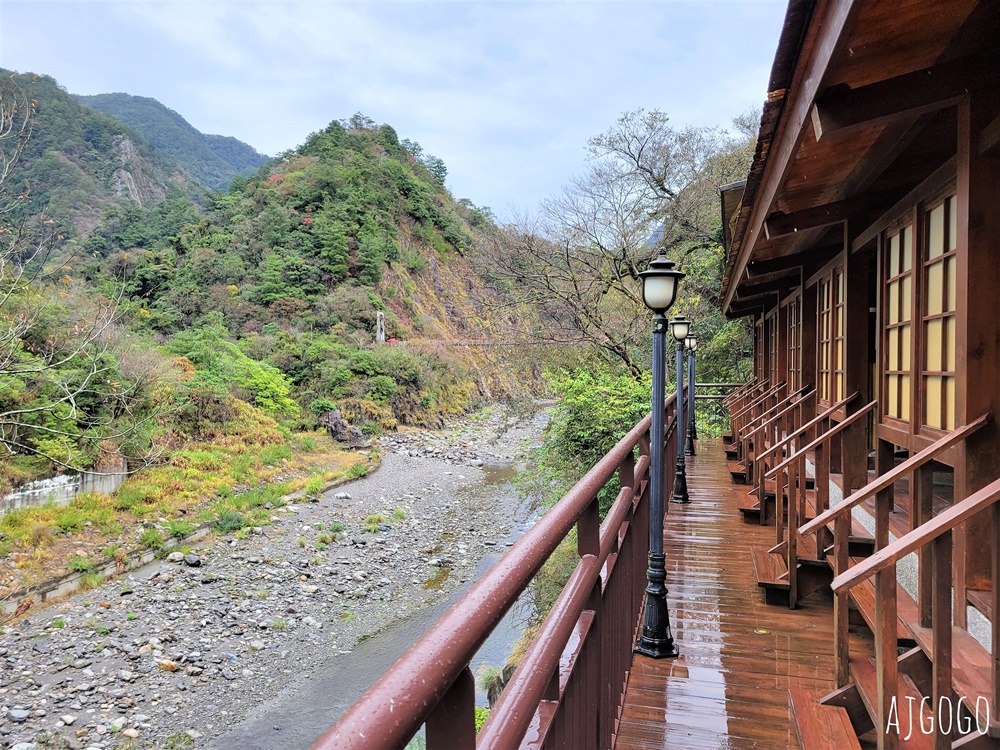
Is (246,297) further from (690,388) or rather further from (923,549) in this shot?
(923,549)

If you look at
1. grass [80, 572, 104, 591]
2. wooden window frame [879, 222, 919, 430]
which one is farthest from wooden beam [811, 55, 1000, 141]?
grass [80, 572, 104, 591]

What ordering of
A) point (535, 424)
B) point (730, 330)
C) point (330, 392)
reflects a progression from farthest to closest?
point (535, 424) < point (330, 392) < point (730, 330)

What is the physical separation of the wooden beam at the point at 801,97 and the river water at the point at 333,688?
498cm

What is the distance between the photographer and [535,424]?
28.0 meters

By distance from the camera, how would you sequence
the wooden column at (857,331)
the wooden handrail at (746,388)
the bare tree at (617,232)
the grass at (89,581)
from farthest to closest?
the bare tree at (617,232), the grass at (89,581), the wooden handrail at (746,388), the wooden column at (857,331)

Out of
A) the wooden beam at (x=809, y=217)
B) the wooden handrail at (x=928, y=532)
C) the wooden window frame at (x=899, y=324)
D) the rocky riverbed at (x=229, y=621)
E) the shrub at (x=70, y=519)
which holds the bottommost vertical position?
the rocky riverbed at (x=229, y=621)

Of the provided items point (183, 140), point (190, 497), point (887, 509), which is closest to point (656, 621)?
point (887, 509)

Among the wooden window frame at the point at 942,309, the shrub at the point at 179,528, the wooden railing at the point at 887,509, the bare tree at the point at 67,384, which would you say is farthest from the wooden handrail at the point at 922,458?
the shrub at the point at 179,528

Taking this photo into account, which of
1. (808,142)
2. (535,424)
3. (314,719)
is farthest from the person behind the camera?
(535,424)

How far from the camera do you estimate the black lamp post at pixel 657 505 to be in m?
3.15

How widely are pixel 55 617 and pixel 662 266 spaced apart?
36.4 ft

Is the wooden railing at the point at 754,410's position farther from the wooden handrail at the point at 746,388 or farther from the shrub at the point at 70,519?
the shrub at the point at 70,519

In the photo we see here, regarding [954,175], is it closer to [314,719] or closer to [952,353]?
[952,353]

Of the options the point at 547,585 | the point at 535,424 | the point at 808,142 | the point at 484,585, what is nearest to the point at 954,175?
the point at 808,142
